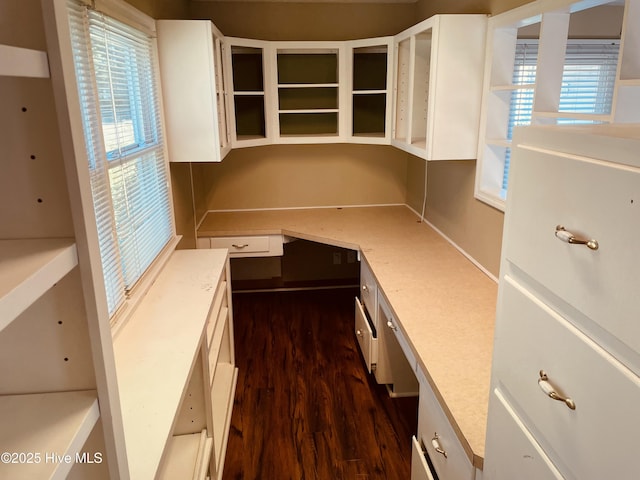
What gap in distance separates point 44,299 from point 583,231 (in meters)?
0.81

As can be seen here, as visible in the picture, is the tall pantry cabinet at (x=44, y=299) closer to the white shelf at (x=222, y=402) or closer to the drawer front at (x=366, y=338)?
the white shelf at (x=222, y=402)

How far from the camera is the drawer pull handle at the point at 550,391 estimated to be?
0.79 meters

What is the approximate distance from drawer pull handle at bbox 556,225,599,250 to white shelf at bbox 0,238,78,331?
0.74m

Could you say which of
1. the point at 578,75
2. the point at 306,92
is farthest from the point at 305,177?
the point at 578,75

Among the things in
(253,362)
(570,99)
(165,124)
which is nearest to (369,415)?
(253,362)

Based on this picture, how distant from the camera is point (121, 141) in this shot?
1.84 meters

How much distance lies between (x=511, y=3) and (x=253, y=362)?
8.06 feet

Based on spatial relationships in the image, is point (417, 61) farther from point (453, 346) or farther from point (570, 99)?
point (453, 346)

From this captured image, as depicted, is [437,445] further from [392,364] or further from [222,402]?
[222,402]

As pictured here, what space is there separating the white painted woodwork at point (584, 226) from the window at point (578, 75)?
1.76 metres

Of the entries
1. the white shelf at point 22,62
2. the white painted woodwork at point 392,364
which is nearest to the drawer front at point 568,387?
the white shelf at point 22,62

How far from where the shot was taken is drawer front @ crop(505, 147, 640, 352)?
0.65 meters

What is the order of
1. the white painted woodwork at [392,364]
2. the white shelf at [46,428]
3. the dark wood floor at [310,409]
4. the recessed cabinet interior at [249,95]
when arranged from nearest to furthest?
1. the white shelf at [46,428]
2. the dark wood floor at [310,409]
3. the white painted woodwork at [392,364]
4. the recessed cabinet interior at [249,95]

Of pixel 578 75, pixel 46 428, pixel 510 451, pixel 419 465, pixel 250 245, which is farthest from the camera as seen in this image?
pixel 250 245
